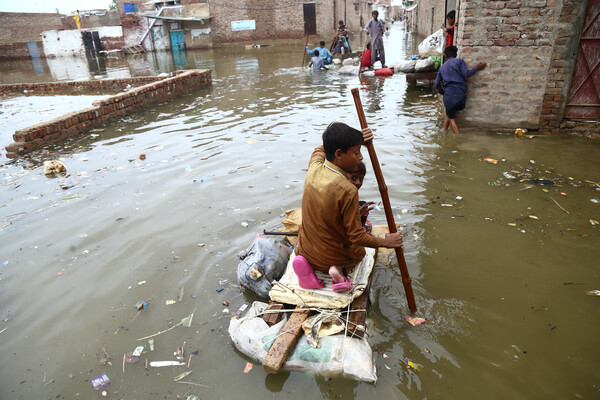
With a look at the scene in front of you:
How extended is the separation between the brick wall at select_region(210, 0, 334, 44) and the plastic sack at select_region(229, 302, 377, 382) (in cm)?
3052

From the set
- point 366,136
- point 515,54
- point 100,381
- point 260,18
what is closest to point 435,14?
point 260,18

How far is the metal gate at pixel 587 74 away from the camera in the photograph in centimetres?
578

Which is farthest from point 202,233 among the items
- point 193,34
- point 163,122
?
point 193,34

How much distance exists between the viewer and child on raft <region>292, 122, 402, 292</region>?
2352 millimetres

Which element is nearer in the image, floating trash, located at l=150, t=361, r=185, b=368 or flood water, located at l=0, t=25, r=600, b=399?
flood water, located at l=0, t=25, r=600, b=399

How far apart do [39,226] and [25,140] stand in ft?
10.6

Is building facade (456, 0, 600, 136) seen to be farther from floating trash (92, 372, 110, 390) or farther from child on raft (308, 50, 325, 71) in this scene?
child on raft (308, 50, 325, 71)

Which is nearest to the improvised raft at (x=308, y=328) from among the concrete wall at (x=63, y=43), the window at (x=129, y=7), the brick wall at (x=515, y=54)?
the brick wall at (x=515, y=54)

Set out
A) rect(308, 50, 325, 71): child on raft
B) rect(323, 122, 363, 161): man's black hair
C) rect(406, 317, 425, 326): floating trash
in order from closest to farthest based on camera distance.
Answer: rect(323, 122, 363, 161): man's black hair → rect(406, 317, 425, 326): floating trash → rect(308, 50, 325, 71): child on raft

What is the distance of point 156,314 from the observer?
302 cm

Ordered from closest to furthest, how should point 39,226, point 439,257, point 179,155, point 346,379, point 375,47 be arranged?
point 346,379
point 439,257
point 39,226
point 179,155
point 375,47

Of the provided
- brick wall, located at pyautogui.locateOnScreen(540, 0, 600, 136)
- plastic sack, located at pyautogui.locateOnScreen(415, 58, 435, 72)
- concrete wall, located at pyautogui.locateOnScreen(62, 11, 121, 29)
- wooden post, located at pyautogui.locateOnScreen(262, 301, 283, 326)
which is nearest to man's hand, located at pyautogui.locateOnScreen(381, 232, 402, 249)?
wooden post, located at pyautogui.locateOnScreen(262, 301, 283, 326)

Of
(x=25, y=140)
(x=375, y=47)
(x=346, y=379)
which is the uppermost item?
(x=375, y=47)

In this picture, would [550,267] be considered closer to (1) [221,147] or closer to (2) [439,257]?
(2) [439,257]
